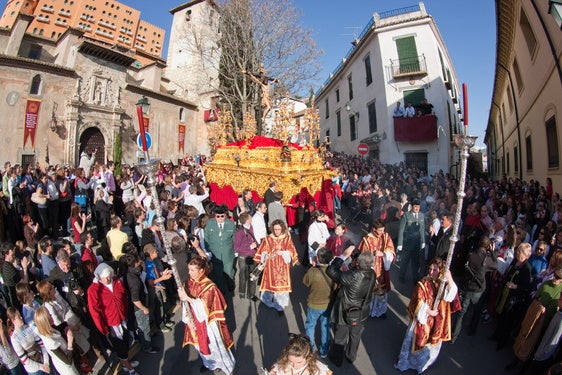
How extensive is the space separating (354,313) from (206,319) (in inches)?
70.5

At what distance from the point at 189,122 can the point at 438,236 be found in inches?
971

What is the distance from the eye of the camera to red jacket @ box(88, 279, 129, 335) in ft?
12.7

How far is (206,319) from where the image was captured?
3.85 metres

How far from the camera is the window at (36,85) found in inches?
679

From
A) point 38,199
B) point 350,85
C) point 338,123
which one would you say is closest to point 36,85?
point 38,199

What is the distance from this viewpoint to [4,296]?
172 inches

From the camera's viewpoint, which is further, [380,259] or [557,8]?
[557,8]

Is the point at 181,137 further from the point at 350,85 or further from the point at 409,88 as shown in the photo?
the point at 409,88

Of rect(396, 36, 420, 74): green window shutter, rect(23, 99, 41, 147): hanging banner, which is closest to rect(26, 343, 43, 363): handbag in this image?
rect(23, 99, 41, 147): hanging banner

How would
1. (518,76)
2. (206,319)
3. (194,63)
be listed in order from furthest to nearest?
1. (194,63)
2. (518,76)
3. (206,319)

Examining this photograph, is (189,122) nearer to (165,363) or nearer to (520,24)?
(520,24)

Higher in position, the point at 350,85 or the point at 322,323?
the point at 350,85

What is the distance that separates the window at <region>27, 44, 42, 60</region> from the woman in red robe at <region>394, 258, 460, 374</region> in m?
24.6

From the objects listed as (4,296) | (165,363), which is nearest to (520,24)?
(165,363)
